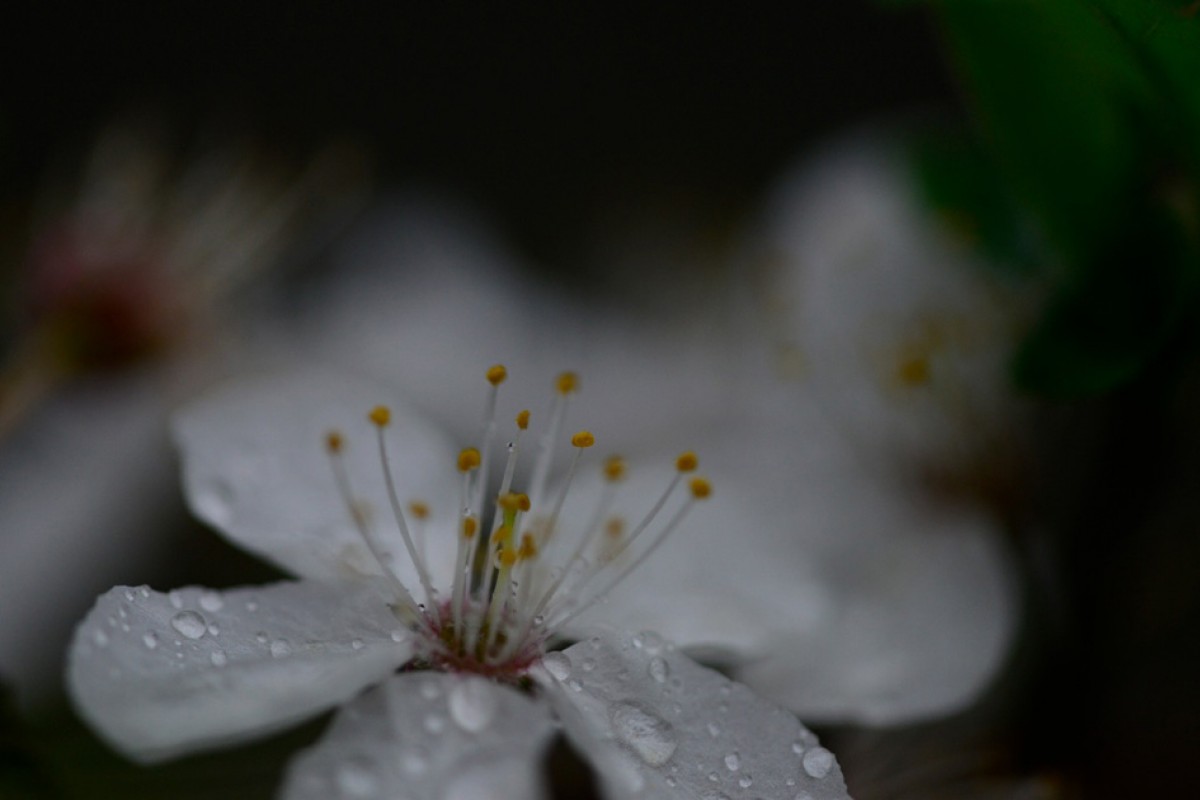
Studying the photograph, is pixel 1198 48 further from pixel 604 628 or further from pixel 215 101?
pixel 215 101

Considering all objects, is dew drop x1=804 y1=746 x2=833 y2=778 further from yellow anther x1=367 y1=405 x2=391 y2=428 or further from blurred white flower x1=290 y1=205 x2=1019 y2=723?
yellow anther x1=367 y1=405 x2=391 y2=428

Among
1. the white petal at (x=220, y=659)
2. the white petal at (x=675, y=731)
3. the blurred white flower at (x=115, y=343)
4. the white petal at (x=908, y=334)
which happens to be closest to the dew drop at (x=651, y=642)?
the white petal at (x=675, y=731)

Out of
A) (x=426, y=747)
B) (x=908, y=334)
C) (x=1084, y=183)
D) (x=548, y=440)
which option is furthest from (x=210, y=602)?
A: (x=908, y=334)

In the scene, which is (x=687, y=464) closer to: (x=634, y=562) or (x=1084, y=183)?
(x=634, y=562)

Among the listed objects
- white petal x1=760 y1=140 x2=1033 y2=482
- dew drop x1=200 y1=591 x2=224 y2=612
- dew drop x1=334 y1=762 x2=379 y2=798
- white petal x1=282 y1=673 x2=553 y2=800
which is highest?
white petal x1=760 y1=140 x2=1033 y2=482

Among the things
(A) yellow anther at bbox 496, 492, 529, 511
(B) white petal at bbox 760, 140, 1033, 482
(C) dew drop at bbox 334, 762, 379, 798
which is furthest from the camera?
(B) white petal at bbox 760, 140, 1033, 482

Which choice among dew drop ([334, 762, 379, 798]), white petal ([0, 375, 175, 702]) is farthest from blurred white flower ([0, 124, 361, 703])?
dew drop ([334, 762, 379, 798])

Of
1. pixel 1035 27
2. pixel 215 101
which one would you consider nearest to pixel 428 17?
pixel 215 101

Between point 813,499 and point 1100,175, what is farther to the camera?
point 813,499
